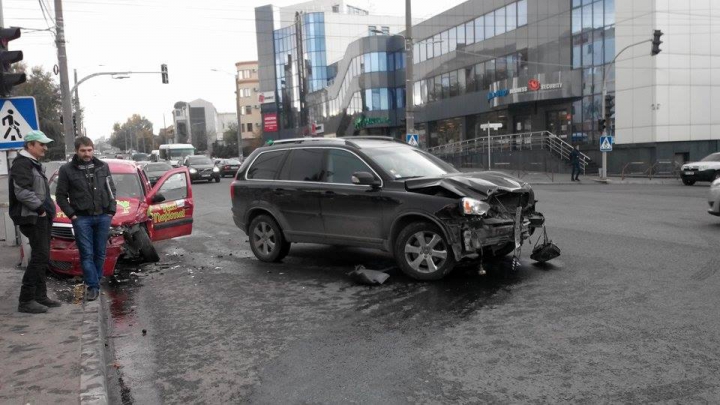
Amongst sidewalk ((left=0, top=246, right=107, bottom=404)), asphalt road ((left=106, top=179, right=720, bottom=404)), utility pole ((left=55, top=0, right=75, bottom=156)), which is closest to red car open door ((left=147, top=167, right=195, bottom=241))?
asphalt road ((left=106, top=179, right=720, bottom=404))

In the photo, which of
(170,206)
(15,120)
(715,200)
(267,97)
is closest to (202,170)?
(170,206)

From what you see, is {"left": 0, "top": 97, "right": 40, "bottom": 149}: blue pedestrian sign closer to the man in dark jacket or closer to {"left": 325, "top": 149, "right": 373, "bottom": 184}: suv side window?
the man in dark jacket

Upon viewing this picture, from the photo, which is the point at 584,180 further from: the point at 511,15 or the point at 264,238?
the point at 264,238

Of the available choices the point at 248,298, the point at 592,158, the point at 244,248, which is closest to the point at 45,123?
the point at 592,158

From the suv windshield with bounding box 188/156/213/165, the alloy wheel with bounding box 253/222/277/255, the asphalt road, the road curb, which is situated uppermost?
the suv windshield with bounding box 188/156/213/165

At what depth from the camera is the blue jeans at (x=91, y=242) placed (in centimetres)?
661

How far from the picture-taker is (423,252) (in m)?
7.19

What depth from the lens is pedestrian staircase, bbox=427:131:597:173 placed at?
3522 centimetres

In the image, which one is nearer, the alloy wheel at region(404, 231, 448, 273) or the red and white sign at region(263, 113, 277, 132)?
the alloy wheel at region(404, 231, 448, 273)

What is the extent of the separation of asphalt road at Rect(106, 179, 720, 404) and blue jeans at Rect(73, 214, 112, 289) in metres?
0.59

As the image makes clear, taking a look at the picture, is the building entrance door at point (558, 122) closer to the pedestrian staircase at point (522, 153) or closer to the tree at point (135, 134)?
the pedestrian staircase at point (522, 153)

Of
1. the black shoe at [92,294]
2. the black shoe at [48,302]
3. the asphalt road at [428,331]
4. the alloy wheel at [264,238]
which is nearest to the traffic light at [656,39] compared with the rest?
the asphalt road at [428,331]

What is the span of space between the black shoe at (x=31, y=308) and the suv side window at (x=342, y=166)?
386cm

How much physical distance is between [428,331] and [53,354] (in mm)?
3225
